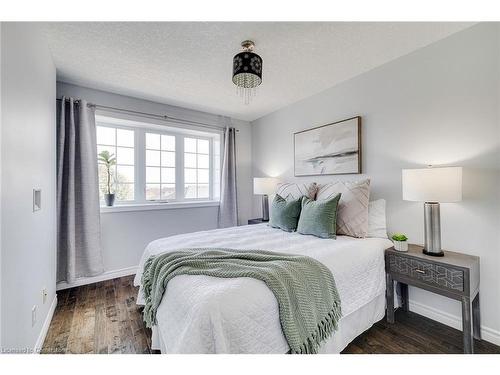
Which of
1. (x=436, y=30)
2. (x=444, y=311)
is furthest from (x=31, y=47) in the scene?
(x=444, y=311)

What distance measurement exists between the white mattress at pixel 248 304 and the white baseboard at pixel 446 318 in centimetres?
44

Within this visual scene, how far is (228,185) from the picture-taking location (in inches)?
150

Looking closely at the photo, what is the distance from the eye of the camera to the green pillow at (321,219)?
2.06 m

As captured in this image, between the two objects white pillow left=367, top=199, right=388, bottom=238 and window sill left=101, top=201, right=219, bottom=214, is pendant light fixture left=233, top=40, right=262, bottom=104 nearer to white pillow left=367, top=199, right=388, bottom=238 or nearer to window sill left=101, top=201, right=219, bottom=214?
white pillow left=367, top=199, right=388, bottom=238

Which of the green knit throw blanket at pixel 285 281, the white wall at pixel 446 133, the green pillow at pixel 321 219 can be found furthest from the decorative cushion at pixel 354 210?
the green knit throw blanket at pixel 285 281

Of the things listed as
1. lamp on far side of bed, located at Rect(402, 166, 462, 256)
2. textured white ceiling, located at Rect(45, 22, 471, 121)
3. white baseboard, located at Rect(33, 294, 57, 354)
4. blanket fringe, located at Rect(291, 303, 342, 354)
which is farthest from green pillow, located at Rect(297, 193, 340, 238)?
white baseboard, located at Rect(33, 294, 57, 354)

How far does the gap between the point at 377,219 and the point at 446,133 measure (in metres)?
0.91

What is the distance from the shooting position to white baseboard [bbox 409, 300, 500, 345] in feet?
5.36

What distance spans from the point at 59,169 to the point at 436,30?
379 centimetres

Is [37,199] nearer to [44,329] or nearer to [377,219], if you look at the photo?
[44,329]

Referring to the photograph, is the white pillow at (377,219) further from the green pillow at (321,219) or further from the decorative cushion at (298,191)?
the decorative cushion at (298,191)

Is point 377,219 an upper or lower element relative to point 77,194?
lower

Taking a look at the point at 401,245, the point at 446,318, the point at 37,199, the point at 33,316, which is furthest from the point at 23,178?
the point at 446,318

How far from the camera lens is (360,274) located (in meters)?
1.68
